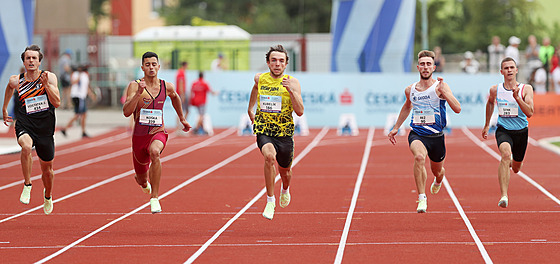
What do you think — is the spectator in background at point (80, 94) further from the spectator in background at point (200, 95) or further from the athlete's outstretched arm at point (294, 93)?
the athlete's outstretched arm at point (294, 93)

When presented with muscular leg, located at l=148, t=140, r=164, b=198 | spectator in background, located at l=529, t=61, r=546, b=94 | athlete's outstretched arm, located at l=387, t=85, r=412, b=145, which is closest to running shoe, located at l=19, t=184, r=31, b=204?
muscular leg, located at l=148, t=140, r=164, b=198

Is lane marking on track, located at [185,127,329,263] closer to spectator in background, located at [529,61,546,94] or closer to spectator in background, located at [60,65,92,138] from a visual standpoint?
spectator in background, located at [60,65,92,138]

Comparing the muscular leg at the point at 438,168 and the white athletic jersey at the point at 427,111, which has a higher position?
the white athletic jersey at the point at 427,111

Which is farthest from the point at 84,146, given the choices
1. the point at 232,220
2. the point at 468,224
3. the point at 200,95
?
the point at 468,224

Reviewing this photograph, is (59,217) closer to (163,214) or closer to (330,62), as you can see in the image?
(163,214)

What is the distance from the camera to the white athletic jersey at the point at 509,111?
1191 centimetres

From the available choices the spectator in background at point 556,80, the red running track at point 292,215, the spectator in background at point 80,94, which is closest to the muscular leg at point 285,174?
the red running track at point 292,215

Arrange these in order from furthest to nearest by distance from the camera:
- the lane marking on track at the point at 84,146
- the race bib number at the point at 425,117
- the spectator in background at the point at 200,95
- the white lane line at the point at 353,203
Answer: the spectator in background at the point at 200,95, the lane marking on track at the point at 84,146, the race bib number at the point at 425,117, the white lane line at the point at 353,203

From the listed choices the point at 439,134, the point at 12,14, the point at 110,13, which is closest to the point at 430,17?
the point at 110,13

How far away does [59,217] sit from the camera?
39.5 ft

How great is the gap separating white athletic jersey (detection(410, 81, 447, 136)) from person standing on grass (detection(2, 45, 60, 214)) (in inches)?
155

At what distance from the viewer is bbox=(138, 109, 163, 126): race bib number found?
11062 mm

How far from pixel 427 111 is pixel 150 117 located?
10.0ft

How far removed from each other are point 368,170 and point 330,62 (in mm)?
16248
